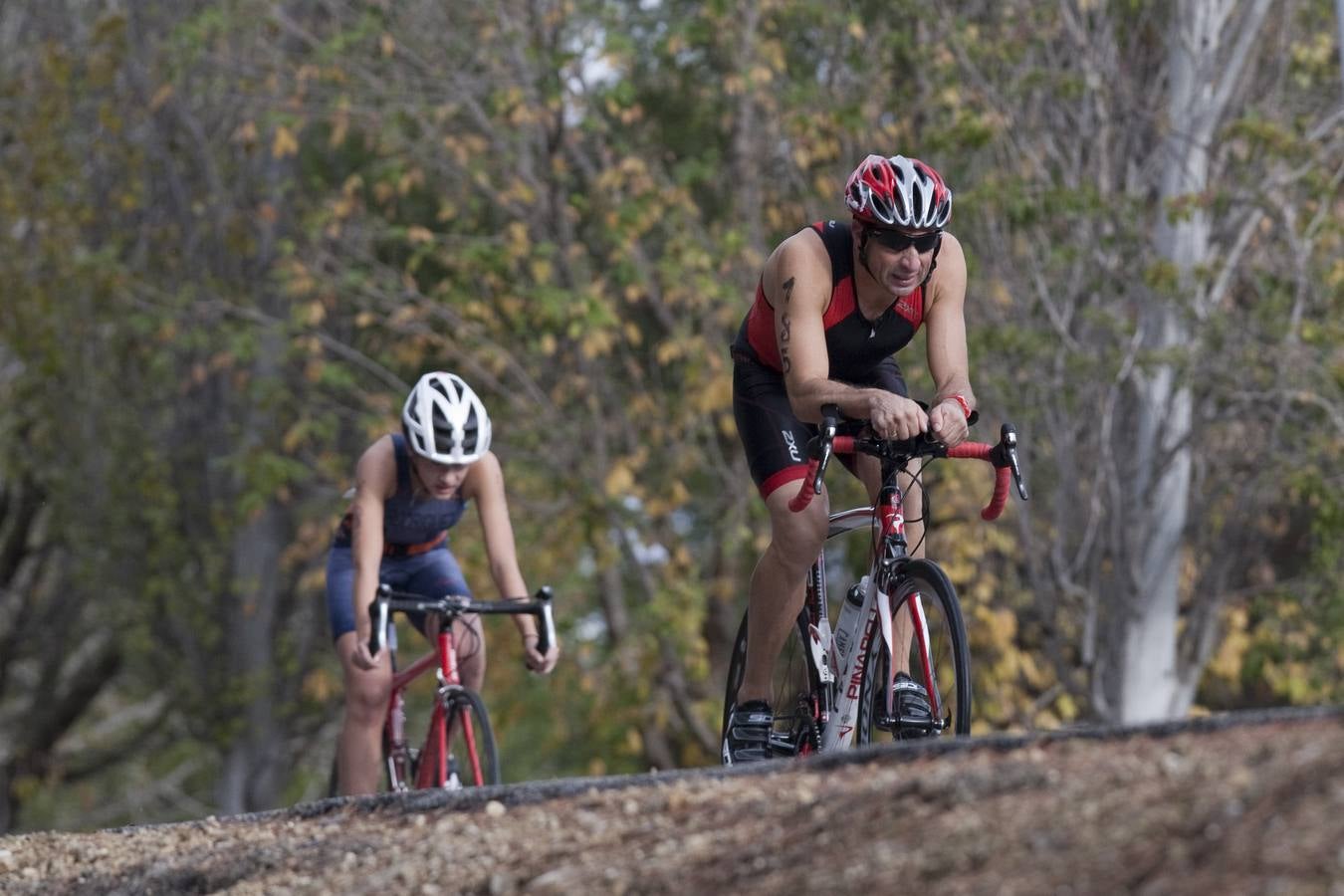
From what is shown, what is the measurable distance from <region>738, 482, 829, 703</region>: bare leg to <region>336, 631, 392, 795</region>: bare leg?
6.22 ft

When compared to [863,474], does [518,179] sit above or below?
above

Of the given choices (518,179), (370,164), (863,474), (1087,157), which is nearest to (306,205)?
(370,164)

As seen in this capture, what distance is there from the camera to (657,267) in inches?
671

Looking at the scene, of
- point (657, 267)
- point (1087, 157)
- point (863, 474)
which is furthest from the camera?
point (657, 267)

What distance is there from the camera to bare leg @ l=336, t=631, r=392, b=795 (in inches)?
334

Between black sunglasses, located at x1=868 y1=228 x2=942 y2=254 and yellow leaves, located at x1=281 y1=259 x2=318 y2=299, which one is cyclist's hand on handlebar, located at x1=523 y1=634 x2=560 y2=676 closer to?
black sunglasses, located at x1=868 y1=228 x2=942 y2=254

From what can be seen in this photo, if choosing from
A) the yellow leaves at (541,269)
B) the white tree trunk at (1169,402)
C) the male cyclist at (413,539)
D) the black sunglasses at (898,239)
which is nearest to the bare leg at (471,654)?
the male cyclist at (413,539)

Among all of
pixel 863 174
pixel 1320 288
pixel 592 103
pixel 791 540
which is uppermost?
pixel 592 103

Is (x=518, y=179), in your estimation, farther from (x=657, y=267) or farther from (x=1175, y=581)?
(x=1175, y=581)

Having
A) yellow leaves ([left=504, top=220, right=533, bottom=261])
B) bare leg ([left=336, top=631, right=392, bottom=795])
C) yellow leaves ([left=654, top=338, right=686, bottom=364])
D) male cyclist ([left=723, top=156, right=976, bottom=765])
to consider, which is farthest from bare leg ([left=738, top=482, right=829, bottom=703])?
yellow leaves ([left=504, top=220, right=533, bottom=261])

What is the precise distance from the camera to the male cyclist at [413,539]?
7.91m

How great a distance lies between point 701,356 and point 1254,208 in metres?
4.74

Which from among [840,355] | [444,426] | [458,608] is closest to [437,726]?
[458,608]

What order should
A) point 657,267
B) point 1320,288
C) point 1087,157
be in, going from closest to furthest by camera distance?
1. point 1320,288
2. point 1087,157
3. point 657,267
